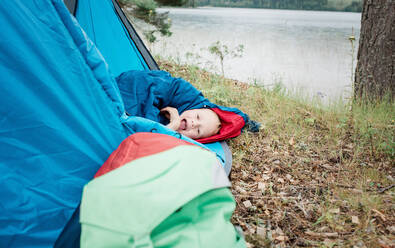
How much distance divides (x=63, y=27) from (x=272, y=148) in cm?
173

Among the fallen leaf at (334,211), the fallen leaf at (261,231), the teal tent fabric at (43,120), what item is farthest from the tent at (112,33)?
the fallen leaf at (334,211)

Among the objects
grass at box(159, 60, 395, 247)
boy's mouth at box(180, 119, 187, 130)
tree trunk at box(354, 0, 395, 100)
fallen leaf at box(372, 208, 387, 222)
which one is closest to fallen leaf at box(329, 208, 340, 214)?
grass at box(159, 60, 395, 247)

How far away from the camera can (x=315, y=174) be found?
194 cm

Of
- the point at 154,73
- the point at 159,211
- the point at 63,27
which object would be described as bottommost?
the point at 159,211

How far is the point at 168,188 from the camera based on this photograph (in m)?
0.88

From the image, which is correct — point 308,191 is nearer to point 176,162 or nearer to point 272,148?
point 272,148

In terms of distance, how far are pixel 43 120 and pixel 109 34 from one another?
1.85 metres

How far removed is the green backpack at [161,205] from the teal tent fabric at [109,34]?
207 centimetres

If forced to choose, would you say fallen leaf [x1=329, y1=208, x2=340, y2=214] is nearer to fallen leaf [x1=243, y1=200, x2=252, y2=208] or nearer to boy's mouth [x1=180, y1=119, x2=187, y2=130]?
fallen leaf [x1=243, y1=200, x2=252, y2=208]

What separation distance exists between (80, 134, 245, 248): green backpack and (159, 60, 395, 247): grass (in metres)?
0.54

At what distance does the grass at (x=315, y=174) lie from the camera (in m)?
1.42

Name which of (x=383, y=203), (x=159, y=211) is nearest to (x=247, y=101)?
(x=383, y=203)

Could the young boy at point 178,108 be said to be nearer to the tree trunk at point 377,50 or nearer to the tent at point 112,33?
the tent at point 112,33

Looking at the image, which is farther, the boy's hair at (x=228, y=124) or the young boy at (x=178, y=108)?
the boy's hair at (x=228, y=124)
